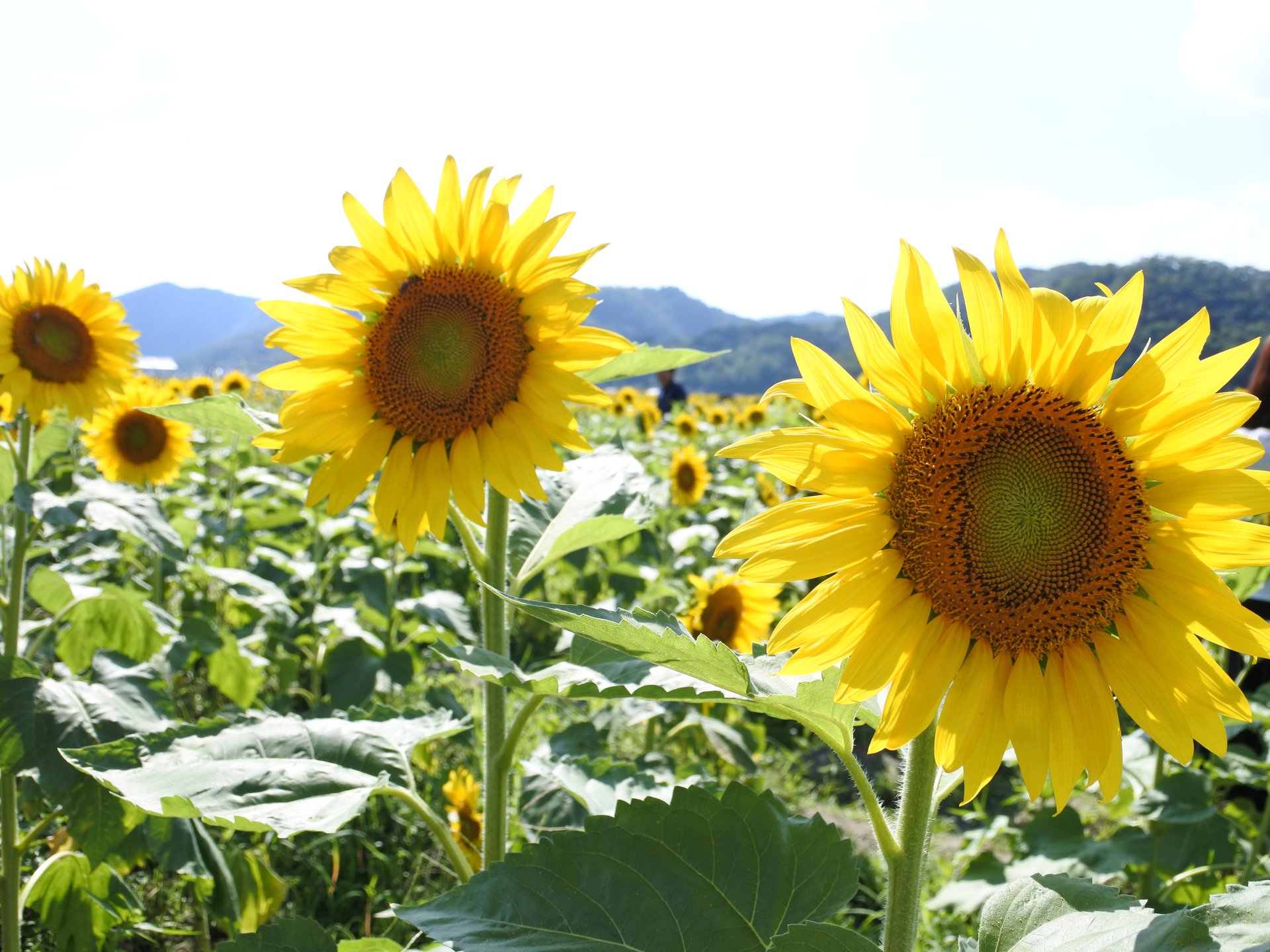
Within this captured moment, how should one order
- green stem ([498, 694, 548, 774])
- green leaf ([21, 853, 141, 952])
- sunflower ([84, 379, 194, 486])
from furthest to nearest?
sunflower ([84, 379, 194, 486])
green leaf ([21, 853, 141, 952])
green stem ([498, 694, 548, 774])

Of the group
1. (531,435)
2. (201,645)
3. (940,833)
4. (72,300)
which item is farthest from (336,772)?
(940,833)

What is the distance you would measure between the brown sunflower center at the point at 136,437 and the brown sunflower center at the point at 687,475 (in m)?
3.53

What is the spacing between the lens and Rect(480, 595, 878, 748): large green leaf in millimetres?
941

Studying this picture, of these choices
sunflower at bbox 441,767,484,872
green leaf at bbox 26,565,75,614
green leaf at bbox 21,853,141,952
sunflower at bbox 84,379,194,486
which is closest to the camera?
green leaf at bbox 21,853,141,952

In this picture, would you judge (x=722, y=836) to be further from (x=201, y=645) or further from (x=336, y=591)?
(x=336, y=591)

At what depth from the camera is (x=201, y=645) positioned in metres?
3.17

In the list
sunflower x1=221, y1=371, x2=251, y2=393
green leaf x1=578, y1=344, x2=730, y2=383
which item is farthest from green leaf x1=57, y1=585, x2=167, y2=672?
sunflower x1=221, y1=371, x2=251, y2=393

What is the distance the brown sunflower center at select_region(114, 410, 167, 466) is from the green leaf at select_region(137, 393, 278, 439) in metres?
3.60

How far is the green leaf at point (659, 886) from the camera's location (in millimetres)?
1086

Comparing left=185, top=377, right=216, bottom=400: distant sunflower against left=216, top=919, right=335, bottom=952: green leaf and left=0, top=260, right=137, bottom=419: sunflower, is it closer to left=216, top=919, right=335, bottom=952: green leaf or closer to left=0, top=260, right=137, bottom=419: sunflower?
left=0, top=260, right=137, bottom=419: sunflower

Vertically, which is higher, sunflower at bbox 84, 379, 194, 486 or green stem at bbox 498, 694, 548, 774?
sunflower at bbox 84, 379, 194, 486

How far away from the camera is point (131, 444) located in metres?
4.75

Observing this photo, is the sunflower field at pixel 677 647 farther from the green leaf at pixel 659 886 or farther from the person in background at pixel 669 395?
the person in background at pixel 669 395

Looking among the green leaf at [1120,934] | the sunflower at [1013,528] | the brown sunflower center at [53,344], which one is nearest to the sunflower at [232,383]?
the brown sunflower center at [53,344]
